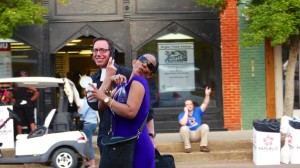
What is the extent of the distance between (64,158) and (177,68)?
5210 mm

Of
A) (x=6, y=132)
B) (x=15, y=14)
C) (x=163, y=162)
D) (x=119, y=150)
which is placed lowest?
(x=6, y=132)

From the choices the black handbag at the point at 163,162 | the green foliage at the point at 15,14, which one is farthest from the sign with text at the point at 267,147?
the black handbag at the point at 163,162

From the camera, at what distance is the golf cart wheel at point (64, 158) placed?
10219 mm

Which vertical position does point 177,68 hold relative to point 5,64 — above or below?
below

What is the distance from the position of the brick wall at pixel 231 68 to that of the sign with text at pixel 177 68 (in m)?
0.86

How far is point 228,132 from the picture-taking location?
554 inches

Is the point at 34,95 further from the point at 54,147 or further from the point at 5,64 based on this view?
the point at 54,147

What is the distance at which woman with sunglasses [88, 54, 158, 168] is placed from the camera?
14.4ft

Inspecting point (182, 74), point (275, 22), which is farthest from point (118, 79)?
point (182, 74)

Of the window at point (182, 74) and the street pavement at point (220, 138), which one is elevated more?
the window at point (182, 74)

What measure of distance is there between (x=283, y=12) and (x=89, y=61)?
6631 millimetres

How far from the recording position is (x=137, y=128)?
4.50 metres

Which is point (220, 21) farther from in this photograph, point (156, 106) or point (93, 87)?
point (93, 87)

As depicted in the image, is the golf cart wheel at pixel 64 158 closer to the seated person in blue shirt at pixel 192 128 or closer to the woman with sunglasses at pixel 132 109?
the seated person in blue shirt at pixel 192 128
